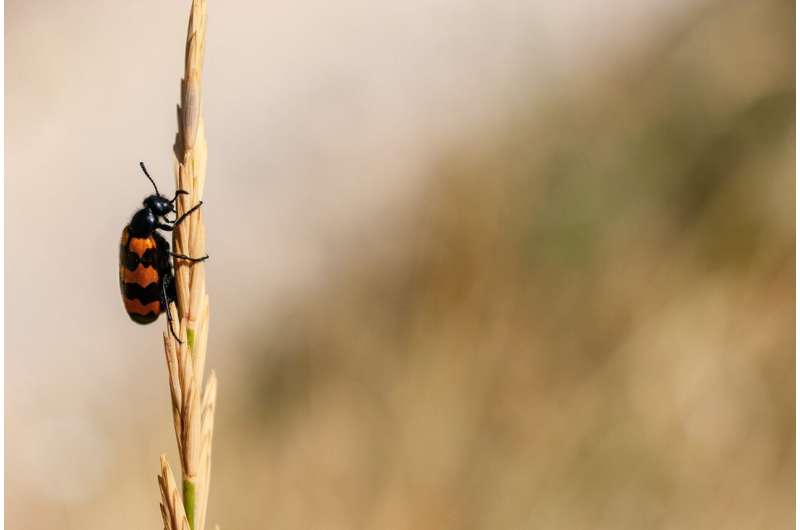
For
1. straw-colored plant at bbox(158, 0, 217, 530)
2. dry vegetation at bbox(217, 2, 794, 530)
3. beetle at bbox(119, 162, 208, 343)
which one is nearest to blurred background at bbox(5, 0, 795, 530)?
dry vegetation at bbox(217, 2, 794, 530)

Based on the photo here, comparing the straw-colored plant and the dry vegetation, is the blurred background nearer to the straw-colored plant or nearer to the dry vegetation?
the dry vegetation

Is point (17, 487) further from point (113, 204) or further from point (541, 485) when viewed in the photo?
point (541, 485)

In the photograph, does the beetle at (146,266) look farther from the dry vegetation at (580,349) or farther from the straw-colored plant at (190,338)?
the dry vegetation at (580,349)

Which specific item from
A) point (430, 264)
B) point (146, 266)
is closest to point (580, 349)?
point (430, 264)

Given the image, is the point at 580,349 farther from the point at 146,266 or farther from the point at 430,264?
the point at 146,266

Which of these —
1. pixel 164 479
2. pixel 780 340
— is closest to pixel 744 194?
pixel 780 340

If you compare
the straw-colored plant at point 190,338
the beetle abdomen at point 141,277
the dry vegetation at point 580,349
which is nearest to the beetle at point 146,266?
the beetle abdomen at point 141,277

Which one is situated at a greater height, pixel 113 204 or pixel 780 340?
pixel 113 204
